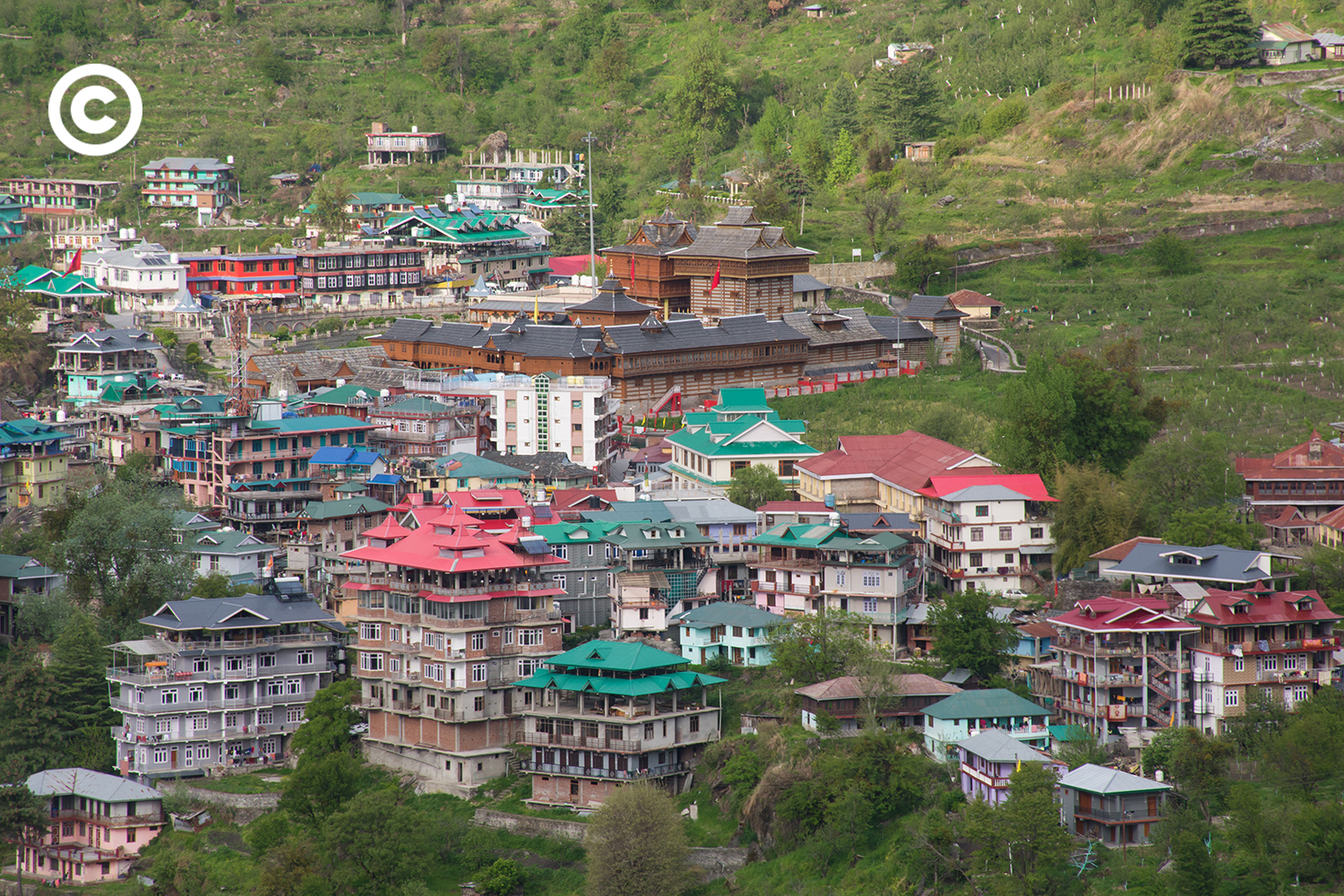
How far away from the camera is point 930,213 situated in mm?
98250

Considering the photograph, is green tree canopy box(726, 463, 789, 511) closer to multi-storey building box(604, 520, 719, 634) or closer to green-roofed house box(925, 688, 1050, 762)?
multi-storey building box(604, 520, 719, 634)

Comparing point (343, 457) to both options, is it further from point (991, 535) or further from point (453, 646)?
point (991, 535)

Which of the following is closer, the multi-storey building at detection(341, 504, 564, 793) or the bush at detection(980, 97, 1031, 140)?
the multi-storey building at detection(341, 504, 564, 793)

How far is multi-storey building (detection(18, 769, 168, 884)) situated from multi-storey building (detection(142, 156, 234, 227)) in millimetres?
77053

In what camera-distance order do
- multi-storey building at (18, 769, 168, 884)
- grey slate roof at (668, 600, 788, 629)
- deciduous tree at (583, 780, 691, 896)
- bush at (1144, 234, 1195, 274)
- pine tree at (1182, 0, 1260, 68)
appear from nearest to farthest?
deciduous tree at (583, 780, 691, 896) < multi-storey building at (18, 769, 168, 884) < grey slate roof at (668, 600, 788, 629) < bush at (1144, 234, 1195, 274) < pine tree at (1182, 0, 1260, 68)

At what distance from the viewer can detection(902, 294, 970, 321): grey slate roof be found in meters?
83.4

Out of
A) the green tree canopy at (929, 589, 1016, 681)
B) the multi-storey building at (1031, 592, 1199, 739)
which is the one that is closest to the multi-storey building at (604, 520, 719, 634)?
the green tree canopy at (929, 589, 1016, 681)

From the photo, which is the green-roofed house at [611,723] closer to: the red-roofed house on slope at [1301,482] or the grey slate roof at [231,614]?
the grey slate roof at [231,614]

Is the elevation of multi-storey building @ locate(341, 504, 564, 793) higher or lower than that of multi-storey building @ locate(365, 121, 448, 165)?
lower

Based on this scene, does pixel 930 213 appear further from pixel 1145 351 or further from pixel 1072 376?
pixel 1072 376

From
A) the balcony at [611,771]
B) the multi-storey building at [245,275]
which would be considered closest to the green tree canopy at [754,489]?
the balcony at [611,771]

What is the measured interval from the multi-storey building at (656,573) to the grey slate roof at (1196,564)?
14448mm

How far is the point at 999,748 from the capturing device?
1800 inches

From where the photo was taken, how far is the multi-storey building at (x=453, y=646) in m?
53.4
